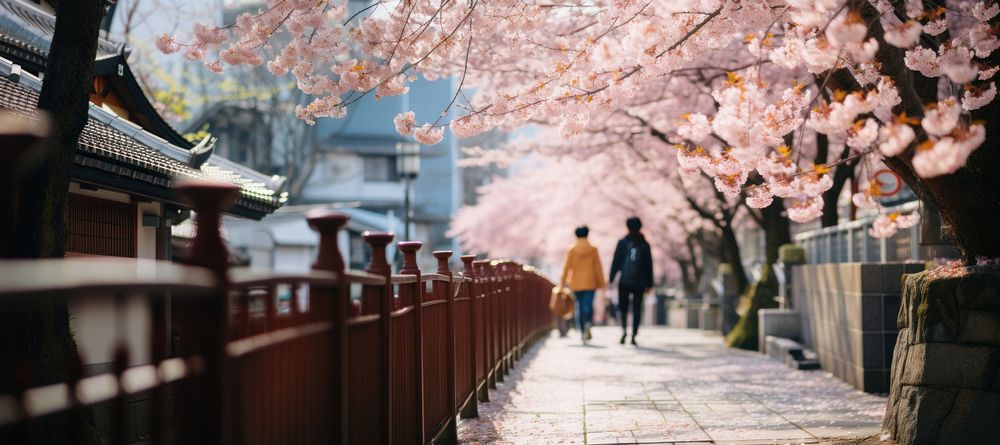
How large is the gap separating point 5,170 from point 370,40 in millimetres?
6237

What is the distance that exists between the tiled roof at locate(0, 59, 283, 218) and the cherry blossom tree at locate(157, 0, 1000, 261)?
1.12m

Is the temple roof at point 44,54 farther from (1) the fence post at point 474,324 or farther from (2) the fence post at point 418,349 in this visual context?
(2) the fence post at point 418,349

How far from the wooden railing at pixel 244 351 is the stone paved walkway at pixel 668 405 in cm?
A: 154

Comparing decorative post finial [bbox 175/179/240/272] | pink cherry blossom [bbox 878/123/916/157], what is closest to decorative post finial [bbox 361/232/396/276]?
decorative post finial [bbox 175/179/240/272]

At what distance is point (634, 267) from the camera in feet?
49.8

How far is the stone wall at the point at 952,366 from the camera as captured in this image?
5.80 metres

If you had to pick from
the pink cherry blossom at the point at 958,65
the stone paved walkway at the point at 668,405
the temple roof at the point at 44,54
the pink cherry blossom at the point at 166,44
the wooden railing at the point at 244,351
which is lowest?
the stone paved walkway at the point at 668,405

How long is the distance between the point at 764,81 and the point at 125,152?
5727 millimetres

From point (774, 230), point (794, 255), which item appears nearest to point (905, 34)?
point (794, 255)

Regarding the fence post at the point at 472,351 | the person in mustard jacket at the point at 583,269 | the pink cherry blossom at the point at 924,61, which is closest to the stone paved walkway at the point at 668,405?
the fence post at the point at 472,351

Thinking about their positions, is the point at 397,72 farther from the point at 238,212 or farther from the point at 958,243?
the point at 238,212

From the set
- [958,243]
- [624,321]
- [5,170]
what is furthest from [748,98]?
[624,321]

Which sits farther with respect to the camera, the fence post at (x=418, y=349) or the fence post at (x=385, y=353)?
the fence post at (x=418, y=349)

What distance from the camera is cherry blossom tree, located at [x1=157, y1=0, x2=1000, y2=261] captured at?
5.36 metres
